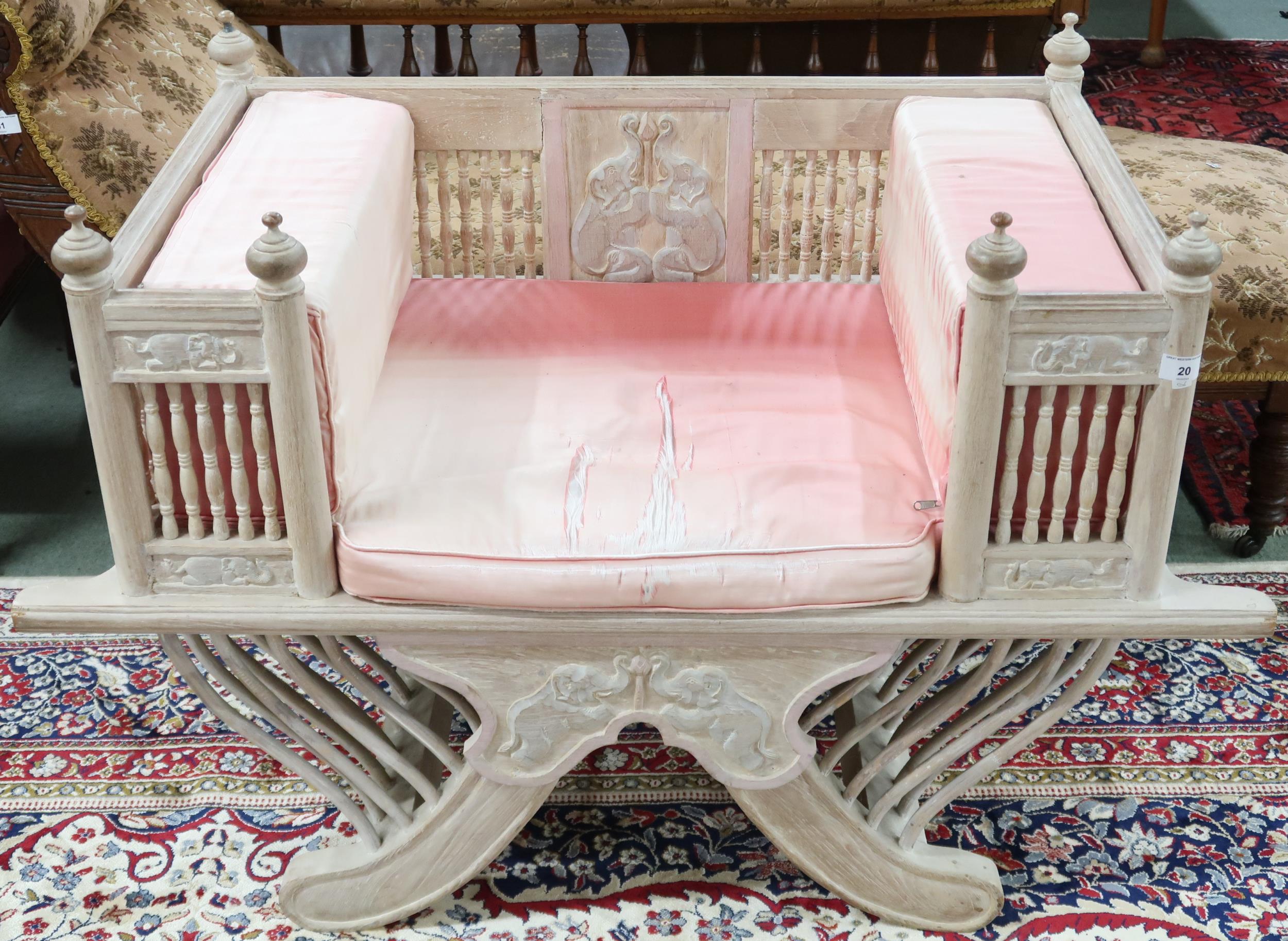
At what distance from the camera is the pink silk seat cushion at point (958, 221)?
5.67ft

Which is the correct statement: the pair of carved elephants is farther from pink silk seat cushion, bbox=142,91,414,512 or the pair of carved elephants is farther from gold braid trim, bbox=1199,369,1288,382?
gold braid trim, bbox=1199,369,1288,382

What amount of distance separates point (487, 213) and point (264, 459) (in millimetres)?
757

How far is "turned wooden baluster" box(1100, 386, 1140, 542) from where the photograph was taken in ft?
5.36

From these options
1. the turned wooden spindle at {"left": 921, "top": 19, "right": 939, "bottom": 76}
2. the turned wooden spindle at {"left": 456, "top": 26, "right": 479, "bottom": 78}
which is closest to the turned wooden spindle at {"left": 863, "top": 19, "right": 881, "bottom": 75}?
the turned wooden spindle at {"left": 921, "top": 19, "right": 939, "bottom": 76}

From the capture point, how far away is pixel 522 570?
171 cm

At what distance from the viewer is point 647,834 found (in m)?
2.17

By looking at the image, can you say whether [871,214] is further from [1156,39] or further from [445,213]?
[1156,39]

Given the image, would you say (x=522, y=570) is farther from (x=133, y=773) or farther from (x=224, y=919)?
(x=133, y=773)

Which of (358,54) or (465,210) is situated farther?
(358,54)

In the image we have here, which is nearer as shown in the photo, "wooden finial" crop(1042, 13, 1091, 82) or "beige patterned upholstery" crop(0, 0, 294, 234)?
"wooden finial" crop(1042, 13, 1091, 82)

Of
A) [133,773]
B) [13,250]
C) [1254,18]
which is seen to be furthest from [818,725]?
[1254,18]

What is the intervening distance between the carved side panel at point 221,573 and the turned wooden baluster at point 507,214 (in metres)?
0.73

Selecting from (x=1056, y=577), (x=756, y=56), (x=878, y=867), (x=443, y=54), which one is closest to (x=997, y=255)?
(x=1056, y=577)

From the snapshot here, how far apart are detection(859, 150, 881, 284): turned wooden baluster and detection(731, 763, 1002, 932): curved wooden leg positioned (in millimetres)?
806
